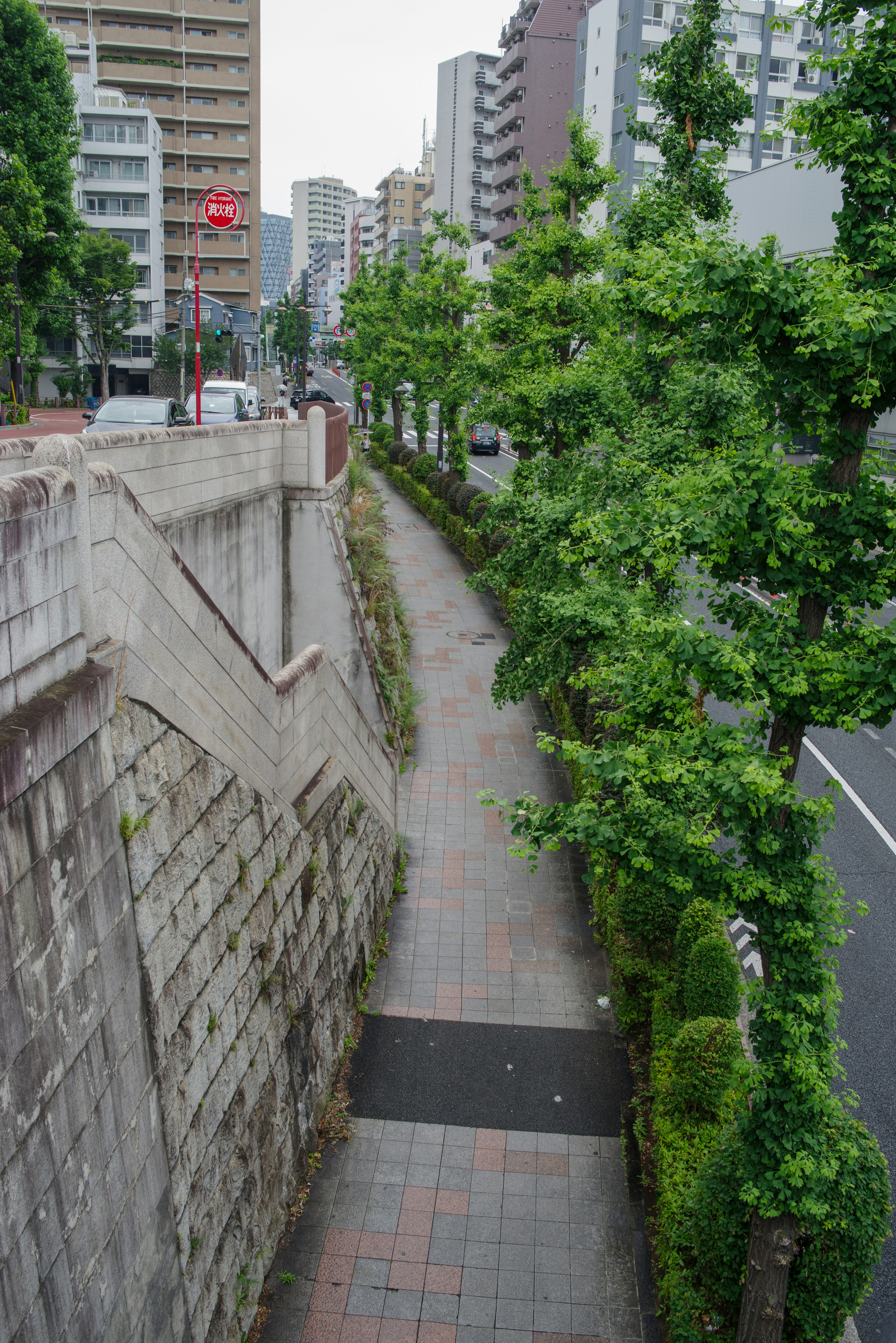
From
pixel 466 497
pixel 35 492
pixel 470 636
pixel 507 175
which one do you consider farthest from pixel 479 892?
pixel 507 175

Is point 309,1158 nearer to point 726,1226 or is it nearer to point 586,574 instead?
point 726,1226

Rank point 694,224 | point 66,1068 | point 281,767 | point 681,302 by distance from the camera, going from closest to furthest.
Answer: point 66,1068 → point 681,302 → point 281,767 → point 694,224

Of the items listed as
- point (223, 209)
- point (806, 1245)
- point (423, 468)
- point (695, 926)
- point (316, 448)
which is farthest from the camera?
point (423, 468)

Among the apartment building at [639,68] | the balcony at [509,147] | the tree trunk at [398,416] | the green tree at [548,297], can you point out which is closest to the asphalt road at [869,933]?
the green tree at [548,297]

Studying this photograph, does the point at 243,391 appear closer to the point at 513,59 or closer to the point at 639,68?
the point at 639,68

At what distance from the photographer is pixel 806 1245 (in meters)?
6.42

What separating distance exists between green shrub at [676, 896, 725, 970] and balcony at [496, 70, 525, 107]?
74.4m

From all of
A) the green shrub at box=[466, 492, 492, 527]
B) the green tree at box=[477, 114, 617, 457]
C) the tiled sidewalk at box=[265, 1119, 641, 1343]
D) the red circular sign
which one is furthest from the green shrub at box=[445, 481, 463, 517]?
the tiled sidewalk at box=[265, 1119, 641, 1343]

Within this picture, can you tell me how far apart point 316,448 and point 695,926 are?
8834 millimetres

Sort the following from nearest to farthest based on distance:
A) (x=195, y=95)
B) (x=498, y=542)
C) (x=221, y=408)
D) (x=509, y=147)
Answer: (x=221, y=408)
(x=498, y=542)
(x=509, y=147)
(x=195, y=95)

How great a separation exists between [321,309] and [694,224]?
154414mm

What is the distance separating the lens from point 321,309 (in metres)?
156

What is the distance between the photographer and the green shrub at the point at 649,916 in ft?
34.4

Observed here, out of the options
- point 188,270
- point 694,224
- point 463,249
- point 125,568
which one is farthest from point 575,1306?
point 188,270
